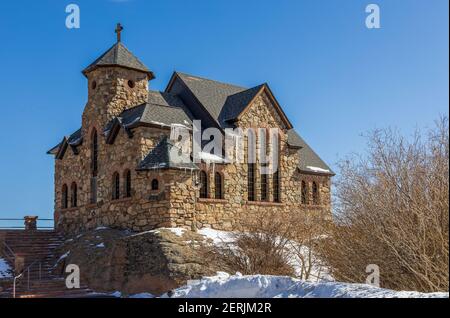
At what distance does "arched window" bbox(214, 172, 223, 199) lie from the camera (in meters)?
28.2

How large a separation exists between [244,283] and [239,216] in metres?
15.4

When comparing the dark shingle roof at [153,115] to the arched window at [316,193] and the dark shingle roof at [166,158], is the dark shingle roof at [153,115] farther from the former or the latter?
the arched window at [316,193]

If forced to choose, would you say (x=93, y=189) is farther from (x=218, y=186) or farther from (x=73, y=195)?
(x=218, y=186)

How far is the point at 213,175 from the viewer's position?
28.0m

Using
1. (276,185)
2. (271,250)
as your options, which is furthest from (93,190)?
(271,250)

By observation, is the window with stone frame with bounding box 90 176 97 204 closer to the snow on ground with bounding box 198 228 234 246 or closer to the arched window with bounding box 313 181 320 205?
the snow on ground with bounding box 198 228 234 246

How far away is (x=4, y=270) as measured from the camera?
85.4ft

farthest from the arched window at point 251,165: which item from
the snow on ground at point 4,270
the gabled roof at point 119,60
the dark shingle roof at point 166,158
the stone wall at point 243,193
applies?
the snow on ground at point 4,270

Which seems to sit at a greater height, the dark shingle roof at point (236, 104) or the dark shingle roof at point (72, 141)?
the dark shingle roof at point (236, 104)

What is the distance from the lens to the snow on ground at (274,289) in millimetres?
10703

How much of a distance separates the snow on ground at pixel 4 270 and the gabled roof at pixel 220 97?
12.9m

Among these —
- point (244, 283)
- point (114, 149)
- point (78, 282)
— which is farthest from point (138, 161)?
point (244, 283)
